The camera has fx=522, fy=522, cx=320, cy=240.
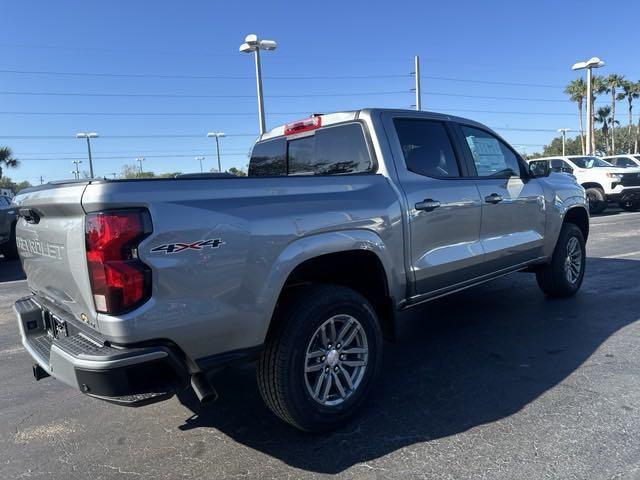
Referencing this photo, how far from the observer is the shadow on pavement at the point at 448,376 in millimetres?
3059

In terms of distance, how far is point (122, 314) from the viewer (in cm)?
239

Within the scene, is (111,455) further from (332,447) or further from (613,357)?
(613,357)

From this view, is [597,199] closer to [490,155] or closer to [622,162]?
[622,162]

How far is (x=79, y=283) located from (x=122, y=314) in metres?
0.36

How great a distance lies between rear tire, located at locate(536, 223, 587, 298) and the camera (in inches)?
223

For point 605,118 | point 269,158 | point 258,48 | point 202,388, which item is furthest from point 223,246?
point 605,118

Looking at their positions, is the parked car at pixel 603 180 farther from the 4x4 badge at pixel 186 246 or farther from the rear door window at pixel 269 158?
the 4x4 badge at pixel 186 246

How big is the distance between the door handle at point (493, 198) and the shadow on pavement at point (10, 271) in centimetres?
841

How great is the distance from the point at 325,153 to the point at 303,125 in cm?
38

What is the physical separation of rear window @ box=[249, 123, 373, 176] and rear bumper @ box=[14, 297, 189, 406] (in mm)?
2004

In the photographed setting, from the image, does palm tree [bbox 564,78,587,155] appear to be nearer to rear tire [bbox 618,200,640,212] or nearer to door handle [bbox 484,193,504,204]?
rear tire [bbox 618,200,640,212]

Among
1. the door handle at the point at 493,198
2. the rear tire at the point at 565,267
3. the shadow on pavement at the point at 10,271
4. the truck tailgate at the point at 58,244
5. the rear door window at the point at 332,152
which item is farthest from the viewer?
the shadow on pavement at the point at 10,271

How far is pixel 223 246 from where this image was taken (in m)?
2.59

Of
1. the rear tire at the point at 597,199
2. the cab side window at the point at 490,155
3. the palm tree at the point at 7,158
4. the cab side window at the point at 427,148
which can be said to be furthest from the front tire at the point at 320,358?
the palm tree at the point at 7,158
